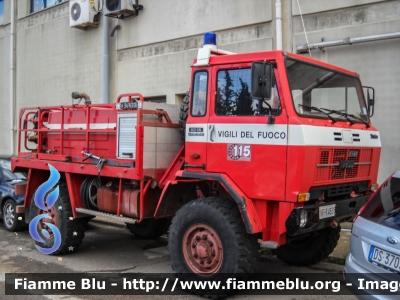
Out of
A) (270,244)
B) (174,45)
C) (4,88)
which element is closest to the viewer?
(270,244)

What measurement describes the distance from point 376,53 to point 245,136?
4.63 meters

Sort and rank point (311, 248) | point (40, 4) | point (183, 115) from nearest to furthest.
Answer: point (183, 115)
point (311, 248)
point (40, 4)

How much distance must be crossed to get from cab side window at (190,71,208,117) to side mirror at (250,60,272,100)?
0.91 m

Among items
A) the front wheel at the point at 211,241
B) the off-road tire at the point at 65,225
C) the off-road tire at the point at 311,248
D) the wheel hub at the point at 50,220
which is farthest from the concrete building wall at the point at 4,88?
the front wheel at the point at 211,241

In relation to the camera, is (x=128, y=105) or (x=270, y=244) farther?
(x=128, y=105)

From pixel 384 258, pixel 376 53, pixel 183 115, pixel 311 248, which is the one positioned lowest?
pixel 311 248

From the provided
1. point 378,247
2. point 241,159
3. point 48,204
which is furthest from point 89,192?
point 378,247

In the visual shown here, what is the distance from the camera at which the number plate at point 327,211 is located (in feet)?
16.1

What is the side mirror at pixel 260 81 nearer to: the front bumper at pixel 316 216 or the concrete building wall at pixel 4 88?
the front bumper at pixel 316 216

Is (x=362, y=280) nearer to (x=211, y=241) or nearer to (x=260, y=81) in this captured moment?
(x=211, y=241)

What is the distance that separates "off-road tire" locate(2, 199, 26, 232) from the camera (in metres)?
8.73

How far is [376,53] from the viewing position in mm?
8344

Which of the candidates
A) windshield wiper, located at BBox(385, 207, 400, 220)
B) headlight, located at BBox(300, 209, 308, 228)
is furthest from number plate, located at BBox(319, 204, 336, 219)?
windshield wiper, located at BBox(385, 207, 400, 220)

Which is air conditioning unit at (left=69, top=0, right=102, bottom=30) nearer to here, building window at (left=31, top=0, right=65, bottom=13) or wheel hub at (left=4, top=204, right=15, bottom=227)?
building window at (left=31, top=0, right=65, bottom=13)
